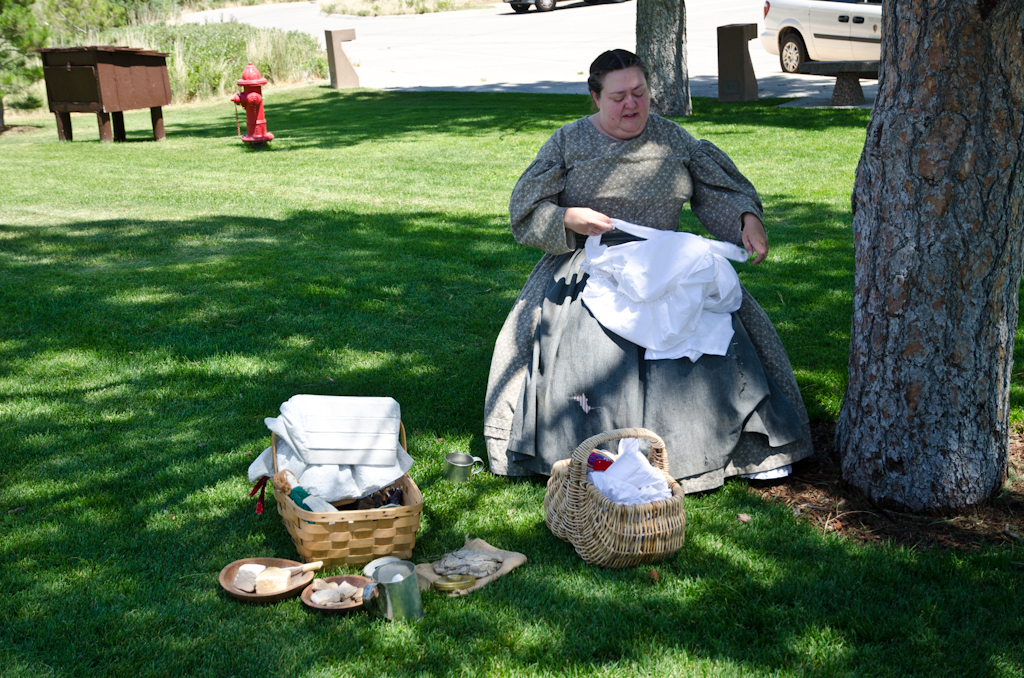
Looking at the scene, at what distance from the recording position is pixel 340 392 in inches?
180

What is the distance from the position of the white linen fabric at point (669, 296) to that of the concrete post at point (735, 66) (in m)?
10.7

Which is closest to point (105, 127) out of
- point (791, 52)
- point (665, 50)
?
point (665, 50)

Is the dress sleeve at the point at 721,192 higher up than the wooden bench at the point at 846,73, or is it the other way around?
the wooden bench at the point at 846,73

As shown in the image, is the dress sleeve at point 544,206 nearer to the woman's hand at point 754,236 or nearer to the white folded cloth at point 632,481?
the woman's hand at point 754,236

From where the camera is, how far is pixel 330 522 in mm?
2996

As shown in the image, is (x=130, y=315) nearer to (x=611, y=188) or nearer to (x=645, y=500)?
(x=611, y=188)

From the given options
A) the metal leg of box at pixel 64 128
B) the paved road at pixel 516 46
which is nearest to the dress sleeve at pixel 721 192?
the paved road at pixel 516 46

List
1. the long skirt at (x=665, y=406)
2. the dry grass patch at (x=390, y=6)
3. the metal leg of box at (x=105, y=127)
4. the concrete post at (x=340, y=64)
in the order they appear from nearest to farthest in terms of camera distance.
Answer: the long skirt at (x=665, y=406)
the metal leg of box at (x=105, y=127)
the concrete post at (x=340, y=64)
the dry grass patch at (x=390, y=6)

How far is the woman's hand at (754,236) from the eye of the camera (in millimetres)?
3711

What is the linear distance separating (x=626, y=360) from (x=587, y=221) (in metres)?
0.58

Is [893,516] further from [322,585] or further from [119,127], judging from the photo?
[119,127]

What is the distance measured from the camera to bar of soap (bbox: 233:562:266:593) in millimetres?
2898

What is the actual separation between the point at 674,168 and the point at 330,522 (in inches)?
79.8

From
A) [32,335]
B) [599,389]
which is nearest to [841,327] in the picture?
[599,389]
